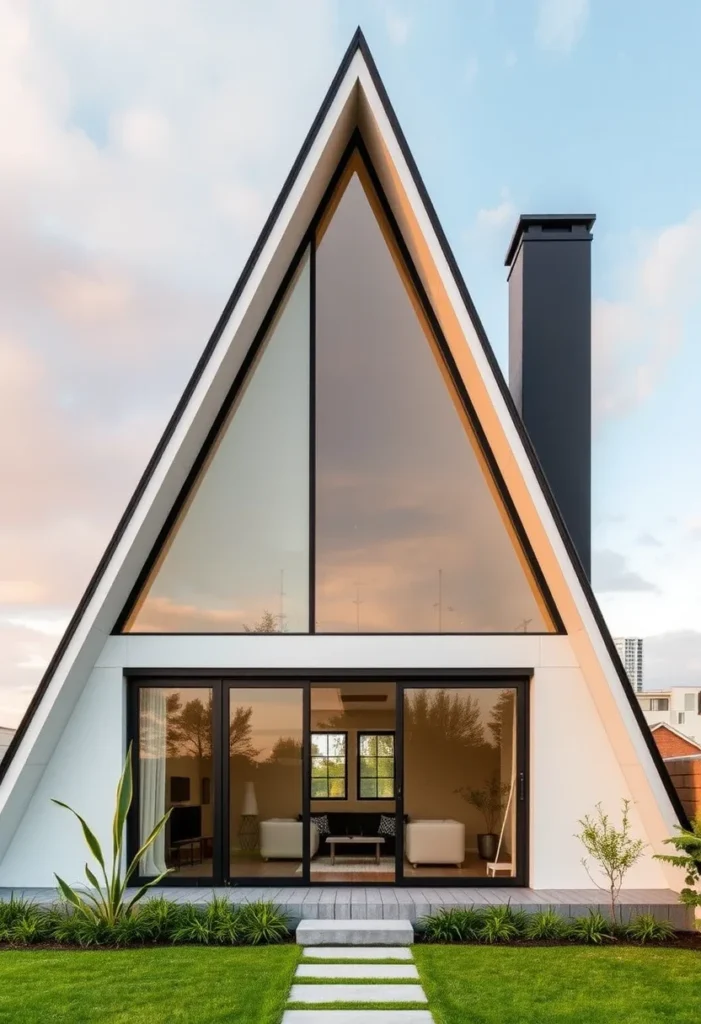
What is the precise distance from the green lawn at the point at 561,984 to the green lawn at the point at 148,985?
1201 mm

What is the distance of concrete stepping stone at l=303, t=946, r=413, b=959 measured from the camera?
7.41m

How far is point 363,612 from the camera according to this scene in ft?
32.2

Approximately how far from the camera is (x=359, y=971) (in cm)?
699

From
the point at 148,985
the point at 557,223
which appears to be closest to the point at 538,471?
the point at 557,223

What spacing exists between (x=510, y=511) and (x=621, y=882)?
4.01 m

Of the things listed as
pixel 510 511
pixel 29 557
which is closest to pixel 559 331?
pixel 510 511

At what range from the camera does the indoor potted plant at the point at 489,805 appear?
9789 millimetres

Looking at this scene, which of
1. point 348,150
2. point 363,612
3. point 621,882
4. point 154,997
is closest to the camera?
point 154,997

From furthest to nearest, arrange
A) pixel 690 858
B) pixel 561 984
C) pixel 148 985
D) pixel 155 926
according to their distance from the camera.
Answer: pixel 690 858
pixel 155 926
pixel 561 984
pixel 148 985

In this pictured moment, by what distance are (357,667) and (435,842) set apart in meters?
2.08

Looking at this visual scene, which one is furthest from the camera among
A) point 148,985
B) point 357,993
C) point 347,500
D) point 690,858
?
point 347,500

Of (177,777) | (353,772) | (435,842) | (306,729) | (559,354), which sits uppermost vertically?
(559,354)

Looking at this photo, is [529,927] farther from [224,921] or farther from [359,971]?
[224,921]

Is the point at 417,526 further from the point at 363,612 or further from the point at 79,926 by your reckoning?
the point at 79,926
